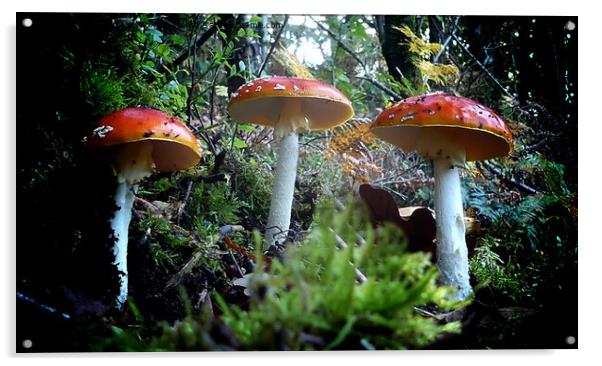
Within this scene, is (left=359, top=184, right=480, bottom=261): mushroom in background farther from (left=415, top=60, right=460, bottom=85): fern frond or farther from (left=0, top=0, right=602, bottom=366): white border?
(left=415, top=60, right=460, bottom=85): fern frond

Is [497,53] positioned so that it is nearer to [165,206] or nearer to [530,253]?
[530,253]

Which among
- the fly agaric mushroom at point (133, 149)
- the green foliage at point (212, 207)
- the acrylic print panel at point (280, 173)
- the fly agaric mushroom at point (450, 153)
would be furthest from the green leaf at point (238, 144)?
the fly agaric mushroom at point (450, 153)

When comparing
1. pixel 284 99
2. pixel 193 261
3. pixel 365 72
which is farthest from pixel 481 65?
pixel 193 261

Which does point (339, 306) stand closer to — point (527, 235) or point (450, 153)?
point (450, 153)

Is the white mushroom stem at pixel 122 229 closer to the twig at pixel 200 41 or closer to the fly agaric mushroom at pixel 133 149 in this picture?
the fly agaric mushroom at pixel 133 149

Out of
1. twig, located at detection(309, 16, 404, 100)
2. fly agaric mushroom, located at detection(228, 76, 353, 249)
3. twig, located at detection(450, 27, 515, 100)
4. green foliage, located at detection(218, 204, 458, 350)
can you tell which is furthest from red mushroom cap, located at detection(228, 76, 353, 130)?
green foliage, located at detection(218, 204, 458, 350)
